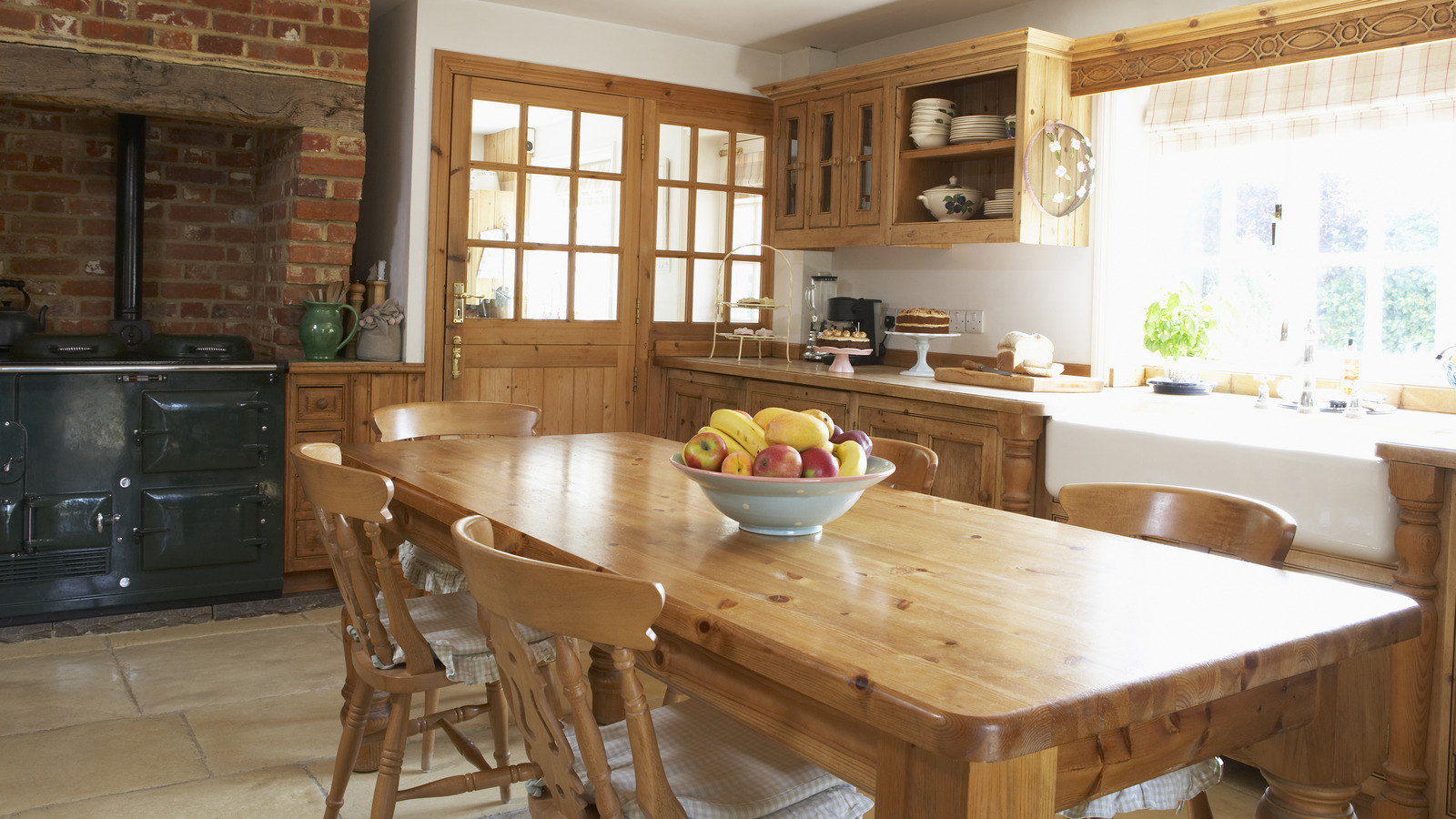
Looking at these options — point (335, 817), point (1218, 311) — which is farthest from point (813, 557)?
point (1218, 311)

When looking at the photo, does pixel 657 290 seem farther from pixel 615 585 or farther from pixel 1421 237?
pixel 615 585

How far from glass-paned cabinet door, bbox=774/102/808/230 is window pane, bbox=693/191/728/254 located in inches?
11.3

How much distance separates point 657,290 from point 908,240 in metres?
1.28

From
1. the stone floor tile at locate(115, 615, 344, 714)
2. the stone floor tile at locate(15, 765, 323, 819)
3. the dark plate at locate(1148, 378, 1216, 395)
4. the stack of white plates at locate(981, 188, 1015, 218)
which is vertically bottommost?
the stone floor tile at locate(15, 765, 323, 819)

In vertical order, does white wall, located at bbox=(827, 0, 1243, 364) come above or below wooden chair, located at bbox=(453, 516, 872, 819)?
above

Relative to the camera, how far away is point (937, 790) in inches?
42.9

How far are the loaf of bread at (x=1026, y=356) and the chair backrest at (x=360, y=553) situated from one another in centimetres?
239

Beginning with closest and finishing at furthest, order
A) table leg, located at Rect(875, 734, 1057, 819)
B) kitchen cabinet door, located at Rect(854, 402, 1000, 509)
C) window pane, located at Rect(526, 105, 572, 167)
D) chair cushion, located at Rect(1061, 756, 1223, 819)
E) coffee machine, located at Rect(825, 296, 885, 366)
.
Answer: table leg, located at Rect(875, 734, 1057, 819) < chair cushion, located at Rect(1061, 756, 1223, 819) < kitchen cabinet door, located at Rect(854, 402, 1000, 509) < window pane, located at Rect(526, 105, 572, 167) < coffee machine, located at Rect(825, 296, 885, 366)

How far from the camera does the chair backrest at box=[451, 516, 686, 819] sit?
49.6 inches

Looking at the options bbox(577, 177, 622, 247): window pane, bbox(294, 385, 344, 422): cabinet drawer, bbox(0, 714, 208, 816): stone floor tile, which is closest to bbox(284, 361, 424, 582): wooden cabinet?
bbox(294, 385, 344, 422): cabinet drawer

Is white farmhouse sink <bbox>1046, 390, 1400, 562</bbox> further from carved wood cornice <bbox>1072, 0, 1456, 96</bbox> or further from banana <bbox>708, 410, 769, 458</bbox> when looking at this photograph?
banana <bbox>708, 410, 769, 458</bbox>

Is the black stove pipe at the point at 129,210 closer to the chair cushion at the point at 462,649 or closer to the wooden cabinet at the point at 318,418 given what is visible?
the wooden cabinet at the point at 318,418

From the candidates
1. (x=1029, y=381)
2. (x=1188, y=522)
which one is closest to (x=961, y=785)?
(x=1188, y=522)

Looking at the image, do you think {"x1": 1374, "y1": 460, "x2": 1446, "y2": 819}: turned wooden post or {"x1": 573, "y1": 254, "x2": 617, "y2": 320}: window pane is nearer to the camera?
{"x1": 1374, "y1": 460, "x2": 1446, "y2": 819}: turned wooden post
